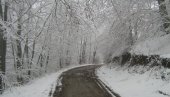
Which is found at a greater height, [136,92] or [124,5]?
[124,5]

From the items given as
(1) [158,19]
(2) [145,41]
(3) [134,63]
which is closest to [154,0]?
(1) [158,19]

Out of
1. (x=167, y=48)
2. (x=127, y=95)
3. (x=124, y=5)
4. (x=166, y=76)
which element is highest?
(x=124, y=5)

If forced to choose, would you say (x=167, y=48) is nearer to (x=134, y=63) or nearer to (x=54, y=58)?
(x=134, y=63)

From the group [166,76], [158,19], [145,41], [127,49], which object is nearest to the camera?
[166,76]

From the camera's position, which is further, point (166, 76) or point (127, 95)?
point (166, 76)

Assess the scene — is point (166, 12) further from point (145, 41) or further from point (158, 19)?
point (145, 41)

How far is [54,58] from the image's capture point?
136ft

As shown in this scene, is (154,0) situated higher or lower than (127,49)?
higher

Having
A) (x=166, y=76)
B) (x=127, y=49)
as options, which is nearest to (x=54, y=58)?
(x=127, y=49)

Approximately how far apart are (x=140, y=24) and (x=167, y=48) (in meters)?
4.16

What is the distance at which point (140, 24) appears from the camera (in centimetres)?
1891

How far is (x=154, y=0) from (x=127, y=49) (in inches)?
293

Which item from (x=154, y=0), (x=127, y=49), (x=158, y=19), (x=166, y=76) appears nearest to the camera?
(x=166, y=76)

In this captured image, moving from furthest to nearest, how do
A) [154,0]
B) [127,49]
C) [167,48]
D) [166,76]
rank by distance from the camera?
1. [127,49]
2. [154,0]
3. [167,48]
4. [166,76]
